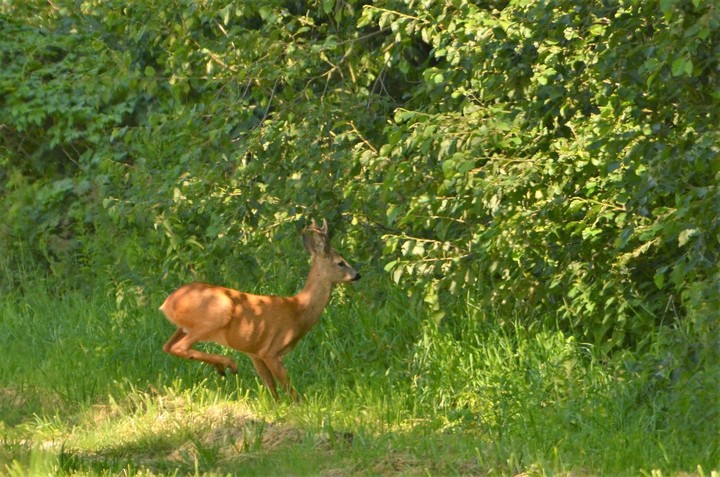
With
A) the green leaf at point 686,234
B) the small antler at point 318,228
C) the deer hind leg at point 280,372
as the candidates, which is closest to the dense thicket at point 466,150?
the green leaf at point 686,234

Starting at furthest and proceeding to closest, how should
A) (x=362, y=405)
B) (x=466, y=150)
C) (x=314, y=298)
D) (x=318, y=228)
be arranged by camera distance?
(x=318, y=228), (x=314, y=298), (x=362, y=405), (x=466, y=150)

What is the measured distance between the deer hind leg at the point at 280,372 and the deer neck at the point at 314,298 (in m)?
0.36

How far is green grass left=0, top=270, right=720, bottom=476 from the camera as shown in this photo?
671cm

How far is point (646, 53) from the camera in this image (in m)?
7.09

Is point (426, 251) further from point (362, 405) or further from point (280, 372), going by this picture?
point (280, 372)

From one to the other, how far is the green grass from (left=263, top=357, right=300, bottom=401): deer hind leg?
14 centimetres

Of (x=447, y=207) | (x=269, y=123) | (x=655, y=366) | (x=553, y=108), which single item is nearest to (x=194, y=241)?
(x=269, y=123)

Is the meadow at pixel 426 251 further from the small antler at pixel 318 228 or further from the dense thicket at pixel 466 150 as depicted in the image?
the small antler at pixel 318 228

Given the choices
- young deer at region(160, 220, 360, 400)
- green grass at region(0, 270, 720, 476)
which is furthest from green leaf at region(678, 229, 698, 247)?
young deer at region(160, 220, 360, 400)

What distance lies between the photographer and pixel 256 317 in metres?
8.86

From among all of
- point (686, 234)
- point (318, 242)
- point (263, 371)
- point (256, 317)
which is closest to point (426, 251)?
point (318, 242)

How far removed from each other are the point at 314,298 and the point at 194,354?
3.13 feet

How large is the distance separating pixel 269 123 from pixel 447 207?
Result: 1726 mm

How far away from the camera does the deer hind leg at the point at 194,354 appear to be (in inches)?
342
